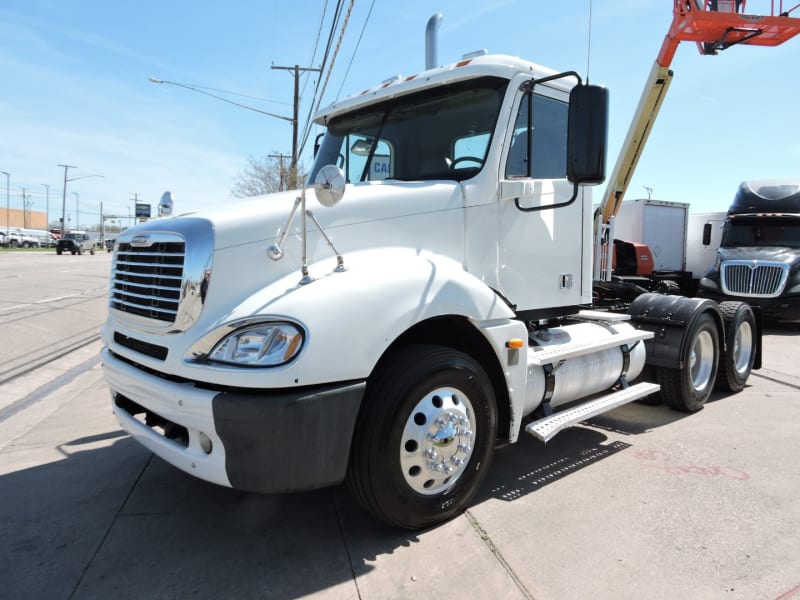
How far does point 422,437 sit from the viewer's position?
2.87 m

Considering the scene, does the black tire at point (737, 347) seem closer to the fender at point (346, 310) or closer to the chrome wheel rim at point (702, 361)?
the chrome wheel rim at point (702, 361)

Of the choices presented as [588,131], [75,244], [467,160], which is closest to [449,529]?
[467,160]

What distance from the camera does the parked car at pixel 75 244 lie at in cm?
4856

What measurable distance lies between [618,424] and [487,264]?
2.52m

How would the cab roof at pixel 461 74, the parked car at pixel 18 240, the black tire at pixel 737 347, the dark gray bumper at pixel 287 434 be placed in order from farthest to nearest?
the parked car at pixel 18 240 < the black tire at pixel 737 347 < the cab roof at pixel 461 74 < the dark gray bumper at pixel 287 434

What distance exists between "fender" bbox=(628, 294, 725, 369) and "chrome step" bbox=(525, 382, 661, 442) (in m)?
0.53

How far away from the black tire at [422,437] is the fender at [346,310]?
0.21 m

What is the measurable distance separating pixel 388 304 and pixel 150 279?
1.31 meters

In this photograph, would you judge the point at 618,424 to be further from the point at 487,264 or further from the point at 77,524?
the point at 77,524

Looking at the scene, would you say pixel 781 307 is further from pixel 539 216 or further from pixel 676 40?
pixel 539 216

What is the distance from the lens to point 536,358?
12.1 feet

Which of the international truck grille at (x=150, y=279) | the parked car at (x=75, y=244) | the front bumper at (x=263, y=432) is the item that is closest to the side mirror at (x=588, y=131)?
the front bumper at (x=263, y=432)

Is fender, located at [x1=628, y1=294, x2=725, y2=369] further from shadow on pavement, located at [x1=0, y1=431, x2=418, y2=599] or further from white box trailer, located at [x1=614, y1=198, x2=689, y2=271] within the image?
white box trailer, located at [x1=614, y1=198, x2=689, y2=271]

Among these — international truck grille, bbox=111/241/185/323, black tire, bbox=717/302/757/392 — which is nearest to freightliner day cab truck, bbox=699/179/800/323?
black tire, bbox=717/302/757/392
